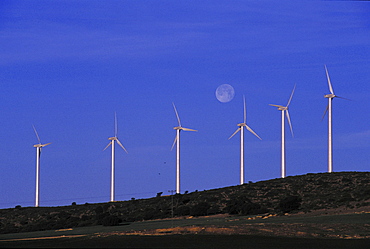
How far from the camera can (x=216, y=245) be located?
55.1 metres

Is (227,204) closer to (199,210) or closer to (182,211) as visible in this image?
(199,210)

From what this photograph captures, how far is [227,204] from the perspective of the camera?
11419 centimetres

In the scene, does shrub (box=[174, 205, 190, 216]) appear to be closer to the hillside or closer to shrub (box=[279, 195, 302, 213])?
the hillside

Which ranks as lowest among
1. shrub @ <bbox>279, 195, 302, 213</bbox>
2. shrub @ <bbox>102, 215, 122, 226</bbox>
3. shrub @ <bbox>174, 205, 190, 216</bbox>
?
shrub @ <bbox>102, 215, 122, 226</bbox>

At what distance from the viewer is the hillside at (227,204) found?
344ft

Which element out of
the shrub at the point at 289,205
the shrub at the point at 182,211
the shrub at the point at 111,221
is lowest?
the shrub at the point at 111,221

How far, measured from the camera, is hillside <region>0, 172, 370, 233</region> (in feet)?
344

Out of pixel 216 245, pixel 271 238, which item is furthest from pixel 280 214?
pixel 216 245

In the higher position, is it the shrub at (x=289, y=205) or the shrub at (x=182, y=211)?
the shrub at (x=289, y=205)

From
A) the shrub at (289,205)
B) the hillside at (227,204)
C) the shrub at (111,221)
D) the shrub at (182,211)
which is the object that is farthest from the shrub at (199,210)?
the shrub at (111,221)

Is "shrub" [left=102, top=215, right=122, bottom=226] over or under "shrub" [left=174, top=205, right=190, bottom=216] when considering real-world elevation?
under

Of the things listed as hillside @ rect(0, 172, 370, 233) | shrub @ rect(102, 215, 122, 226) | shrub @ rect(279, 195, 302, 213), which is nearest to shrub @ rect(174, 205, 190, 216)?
hillside @ rect(0, 172, 370, 233)

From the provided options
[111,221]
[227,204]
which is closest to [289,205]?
[227,204]

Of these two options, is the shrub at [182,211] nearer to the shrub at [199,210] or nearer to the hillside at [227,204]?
the hillside at [227,204]
